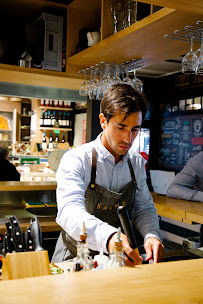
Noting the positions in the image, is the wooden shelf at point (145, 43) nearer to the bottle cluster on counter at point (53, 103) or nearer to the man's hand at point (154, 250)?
the man's hand at point (154, 250)

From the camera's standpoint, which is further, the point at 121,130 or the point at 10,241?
the point at 121,130

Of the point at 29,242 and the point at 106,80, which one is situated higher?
→ the point at 106,80

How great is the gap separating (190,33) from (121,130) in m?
1.21

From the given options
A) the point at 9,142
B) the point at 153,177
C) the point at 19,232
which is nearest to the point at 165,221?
the point at 153,177

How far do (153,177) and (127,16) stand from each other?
3328mm

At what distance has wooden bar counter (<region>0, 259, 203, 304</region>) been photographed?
2.98 ft

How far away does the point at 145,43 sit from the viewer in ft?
10.6

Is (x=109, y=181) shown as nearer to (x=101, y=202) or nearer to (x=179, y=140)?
(x=101, y=202)

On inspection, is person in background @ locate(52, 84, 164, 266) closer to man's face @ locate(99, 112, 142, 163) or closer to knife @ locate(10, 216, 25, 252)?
man's face @ locate(99, 112, 142, 163)

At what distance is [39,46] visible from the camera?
4309 millimetres

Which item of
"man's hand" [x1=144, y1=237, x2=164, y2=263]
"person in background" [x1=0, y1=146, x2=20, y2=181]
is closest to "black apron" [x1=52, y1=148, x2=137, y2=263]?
"man's hand" [x1=144, y1=237, x2=164, y2=263]

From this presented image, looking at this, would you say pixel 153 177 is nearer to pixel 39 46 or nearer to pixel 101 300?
pixel 39 46

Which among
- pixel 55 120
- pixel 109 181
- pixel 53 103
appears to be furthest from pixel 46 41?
pixel 55 120

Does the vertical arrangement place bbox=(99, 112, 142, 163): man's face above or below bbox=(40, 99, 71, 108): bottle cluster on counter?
below
